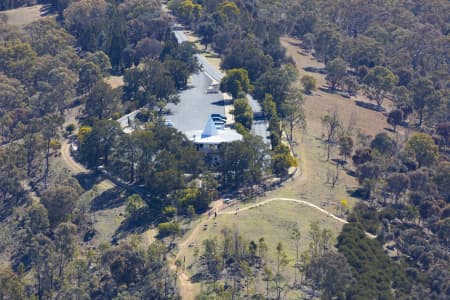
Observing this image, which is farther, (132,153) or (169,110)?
(169,110)

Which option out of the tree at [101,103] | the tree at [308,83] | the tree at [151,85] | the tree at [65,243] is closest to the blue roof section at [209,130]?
the tree at [151,85]

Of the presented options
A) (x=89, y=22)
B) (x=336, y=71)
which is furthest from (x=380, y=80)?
(x=89, y=22)

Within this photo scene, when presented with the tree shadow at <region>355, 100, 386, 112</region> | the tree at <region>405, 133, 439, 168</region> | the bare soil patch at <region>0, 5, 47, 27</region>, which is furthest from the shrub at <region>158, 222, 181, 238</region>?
the bare soil patch at <region>0, 5, 47, 27</region>

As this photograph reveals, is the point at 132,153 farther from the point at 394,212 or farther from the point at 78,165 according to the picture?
the point at 394,212

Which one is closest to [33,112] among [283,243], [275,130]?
[275,130]

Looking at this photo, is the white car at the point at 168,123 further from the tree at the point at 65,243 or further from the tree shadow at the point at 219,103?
the tree at the point at 65,243

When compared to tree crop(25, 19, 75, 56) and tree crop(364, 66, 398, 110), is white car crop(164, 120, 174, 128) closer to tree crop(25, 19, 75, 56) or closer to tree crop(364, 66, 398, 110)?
tree crop(25, 19, 75, 56)
